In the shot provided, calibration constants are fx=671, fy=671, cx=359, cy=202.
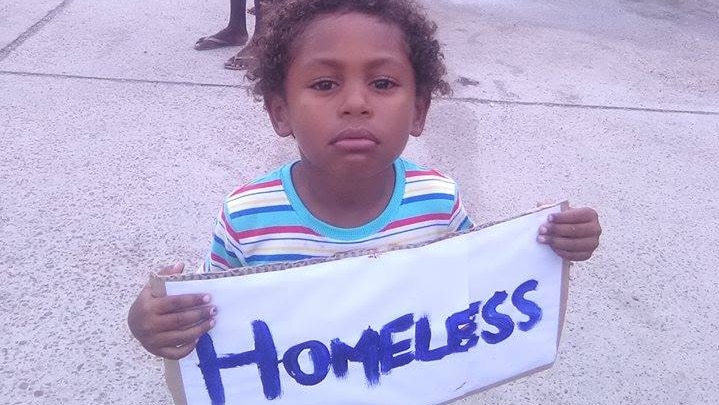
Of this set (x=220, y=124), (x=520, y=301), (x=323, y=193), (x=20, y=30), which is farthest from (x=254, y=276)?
(x=20, y=30)

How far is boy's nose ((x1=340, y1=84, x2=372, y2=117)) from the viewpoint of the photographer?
1.22 m

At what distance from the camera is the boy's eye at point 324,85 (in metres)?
1.28

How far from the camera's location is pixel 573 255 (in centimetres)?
143

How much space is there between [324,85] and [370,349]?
0.54 metres

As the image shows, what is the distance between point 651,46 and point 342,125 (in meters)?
4.87

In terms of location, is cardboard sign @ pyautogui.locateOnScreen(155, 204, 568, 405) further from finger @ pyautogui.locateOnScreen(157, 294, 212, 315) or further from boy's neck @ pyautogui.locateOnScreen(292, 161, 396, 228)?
boy's neck @ pyautogui.locateOnScreen(292, 161, 396, 228)

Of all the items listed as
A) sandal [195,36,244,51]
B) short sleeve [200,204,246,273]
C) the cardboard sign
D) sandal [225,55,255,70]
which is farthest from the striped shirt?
sandal [195,36,244,51]

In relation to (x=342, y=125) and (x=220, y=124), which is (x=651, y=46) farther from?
(x=342, y=125)

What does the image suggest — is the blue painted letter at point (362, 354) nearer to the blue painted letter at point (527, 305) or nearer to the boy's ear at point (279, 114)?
the blue painted letter at point (527, 305)

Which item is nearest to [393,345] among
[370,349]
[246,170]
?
[370,349]

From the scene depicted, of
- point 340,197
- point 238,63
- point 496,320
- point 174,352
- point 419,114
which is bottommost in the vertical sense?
point 238,63

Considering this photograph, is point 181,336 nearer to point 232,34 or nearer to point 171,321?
point 171,321

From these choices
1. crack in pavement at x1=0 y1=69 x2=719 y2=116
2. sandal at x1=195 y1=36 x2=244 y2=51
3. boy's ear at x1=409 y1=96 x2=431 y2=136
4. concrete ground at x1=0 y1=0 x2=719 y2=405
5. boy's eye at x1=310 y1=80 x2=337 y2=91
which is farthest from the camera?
sandal at x1=195 y1=36 x2=244 y2=51

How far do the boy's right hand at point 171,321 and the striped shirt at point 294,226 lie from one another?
0.19 meters
